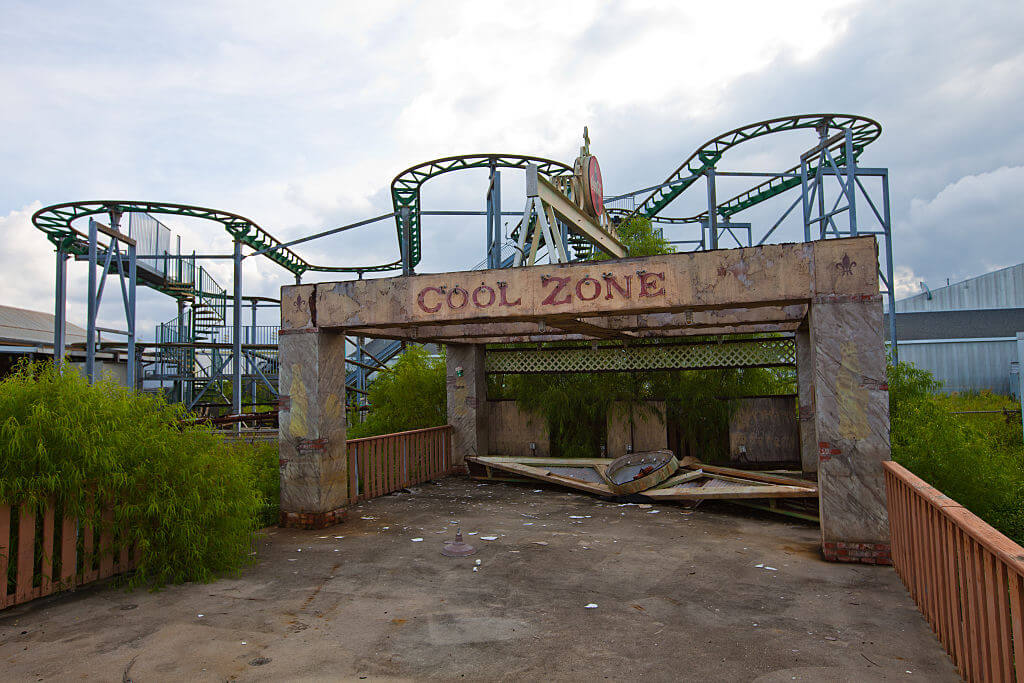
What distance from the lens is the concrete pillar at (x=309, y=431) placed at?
24.8 feet

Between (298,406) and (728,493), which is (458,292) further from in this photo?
(728,493)

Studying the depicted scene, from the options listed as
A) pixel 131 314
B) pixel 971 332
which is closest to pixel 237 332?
pixel 131 314

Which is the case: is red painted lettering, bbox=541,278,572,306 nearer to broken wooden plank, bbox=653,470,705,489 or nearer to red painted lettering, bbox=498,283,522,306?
red painted lettering, bbox=498,283,522,306

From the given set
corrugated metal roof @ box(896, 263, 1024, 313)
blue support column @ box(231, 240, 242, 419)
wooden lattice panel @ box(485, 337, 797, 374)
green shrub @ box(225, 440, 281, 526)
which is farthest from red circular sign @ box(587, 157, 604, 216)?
corrugated metal roof @ box(896, 263, 1024, 313)

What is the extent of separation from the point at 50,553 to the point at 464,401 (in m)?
7.65

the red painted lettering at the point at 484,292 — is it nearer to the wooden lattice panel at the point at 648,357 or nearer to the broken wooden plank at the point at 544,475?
the broken wooden plank at the point at 544,475

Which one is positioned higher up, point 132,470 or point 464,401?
point 464,401

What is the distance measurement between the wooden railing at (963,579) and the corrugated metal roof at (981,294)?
32675 millimetres

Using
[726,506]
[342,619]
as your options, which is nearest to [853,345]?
[726,506]

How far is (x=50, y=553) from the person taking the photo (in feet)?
16.1

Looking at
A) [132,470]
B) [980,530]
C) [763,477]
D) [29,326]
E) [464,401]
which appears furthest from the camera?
[29,326]

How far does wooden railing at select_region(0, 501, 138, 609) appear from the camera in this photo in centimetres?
466

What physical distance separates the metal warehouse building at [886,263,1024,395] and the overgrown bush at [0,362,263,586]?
26971 mm

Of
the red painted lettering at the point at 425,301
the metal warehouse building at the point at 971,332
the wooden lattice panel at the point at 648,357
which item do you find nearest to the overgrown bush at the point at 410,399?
the wooden lattice panel at the point at 648,357
